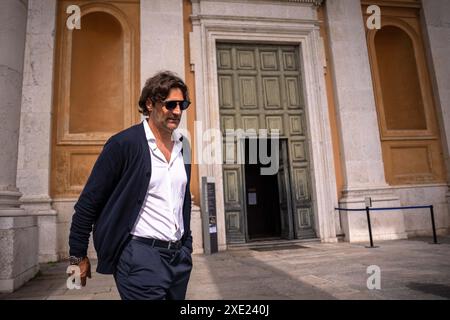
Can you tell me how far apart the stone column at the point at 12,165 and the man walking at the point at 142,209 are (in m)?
3.89

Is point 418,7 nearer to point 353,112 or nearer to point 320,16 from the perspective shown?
point 320,16

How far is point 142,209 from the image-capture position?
202 centimetres

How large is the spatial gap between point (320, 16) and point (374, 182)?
5.24m

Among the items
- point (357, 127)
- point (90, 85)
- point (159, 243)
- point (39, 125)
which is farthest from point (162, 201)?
point (357, 127)

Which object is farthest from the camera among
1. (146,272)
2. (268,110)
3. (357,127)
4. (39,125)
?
(268,110)

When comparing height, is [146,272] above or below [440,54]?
below

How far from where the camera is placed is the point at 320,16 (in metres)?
10.7

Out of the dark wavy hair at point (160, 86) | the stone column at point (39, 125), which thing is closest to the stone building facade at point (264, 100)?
the stone column at point (39, 125)

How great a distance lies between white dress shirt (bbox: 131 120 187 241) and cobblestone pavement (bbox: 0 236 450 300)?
248 cm

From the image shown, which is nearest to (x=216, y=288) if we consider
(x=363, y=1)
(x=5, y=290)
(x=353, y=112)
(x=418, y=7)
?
(x=5, y=290)

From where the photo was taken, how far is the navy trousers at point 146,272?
1.83 meters

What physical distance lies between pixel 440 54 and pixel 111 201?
11972 millimetres

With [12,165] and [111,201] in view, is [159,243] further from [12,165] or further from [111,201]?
[12,165]

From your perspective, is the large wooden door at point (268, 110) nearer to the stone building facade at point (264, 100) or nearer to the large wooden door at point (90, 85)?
the stone building facade at point (264, 100)
